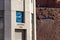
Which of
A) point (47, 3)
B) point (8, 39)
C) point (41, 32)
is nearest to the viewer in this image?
point (8, 39)

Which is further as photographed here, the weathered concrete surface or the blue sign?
the weathered concrete surface

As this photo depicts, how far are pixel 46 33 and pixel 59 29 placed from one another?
1310 millimetres

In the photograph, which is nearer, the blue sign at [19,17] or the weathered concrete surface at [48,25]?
the blue sign at [19,17]

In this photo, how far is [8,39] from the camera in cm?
1681

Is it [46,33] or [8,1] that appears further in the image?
[46,33]

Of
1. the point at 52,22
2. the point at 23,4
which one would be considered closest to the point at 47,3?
the point at 52,22

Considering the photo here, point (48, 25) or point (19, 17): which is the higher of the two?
point (19, 17)

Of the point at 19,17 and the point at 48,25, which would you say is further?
the point at 48,25

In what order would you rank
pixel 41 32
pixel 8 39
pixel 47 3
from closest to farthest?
1. pixel 8 39
2. pixel 41 32
3. pixel 47 3

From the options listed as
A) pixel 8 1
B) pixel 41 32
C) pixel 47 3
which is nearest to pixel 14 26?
pixel 8 1

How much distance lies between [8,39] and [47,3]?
10.7 m

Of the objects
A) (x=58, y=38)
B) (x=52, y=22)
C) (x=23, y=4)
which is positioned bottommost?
(x=58, y=38)

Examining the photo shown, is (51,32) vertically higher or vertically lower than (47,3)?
lower

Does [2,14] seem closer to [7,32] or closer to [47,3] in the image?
[7,32]
